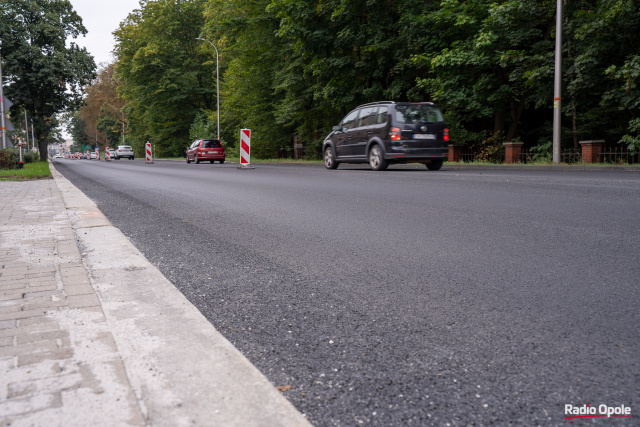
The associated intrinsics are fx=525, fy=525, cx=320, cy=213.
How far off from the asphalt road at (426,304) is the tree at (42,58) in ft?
136

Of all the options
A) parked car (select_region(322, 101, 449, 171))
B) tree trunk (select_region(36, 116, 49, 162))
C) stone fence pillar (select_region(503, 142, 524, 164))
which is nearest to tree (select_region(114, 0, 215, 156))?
tree trunk (select_region(36, 116, 49, 162))

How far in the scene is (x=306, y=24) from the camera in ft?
82.5

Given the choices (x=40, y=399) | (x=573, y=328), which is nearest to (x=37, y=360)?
(x=40, y=399)

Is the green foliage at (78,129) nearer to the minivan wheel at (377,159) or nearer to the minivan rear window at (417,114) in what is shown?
the minivan wheel at (377,159)

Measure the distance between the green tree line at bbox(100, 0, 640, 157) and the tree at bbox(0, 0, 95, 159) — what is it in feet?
45.8

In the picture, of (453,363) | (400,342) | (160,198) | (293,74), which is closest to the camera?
(453,363)

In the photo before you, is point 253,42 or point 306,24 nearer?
point 306,24

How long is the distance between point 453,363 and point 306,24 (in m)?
25.0

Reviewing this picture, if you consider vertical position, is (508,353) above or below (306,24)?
below

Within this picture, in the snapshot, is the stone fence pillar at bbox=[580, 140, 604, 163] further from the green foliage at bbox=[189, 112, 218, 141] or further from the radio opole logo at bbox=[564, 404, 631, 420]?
the green foliage at bbox=[189, 112, 218, 141]

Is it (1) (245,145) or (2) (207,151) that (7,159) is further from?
(2) (207,151)

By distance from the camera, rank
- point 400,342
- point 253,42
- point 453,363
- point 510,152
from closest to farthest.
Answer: point 453,363 → point 400,342 → point 510,152 → point 253,42

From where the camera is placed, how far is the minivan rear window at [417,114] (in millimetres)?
15438

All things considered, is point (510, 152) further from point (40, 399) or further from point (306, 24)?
point (40, 399)
